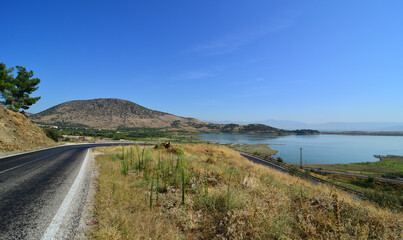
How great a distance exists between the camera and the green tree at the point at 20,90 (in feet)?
92.2

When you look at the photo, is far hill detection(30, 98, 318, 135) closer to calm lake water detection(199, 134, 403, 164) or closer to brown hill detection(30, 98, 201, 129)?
brown hill detection(30, 98, 201, 129)

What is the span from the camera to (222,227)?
4.01 m

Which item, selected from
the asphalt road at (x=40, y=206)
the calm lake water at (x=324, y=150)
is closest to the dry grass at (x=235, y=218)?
the asphalt road at (x=40, y=206)

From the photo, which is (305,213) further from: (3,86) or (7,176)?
(3,86)

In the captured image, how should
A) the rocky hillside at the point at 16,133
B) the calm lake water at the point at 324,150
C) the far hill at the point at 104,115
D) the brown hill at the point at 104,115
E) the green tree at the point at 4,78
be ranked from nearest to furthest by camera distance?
the rocky hillside at the point at 16,133 < the green tree at the point at 4,78 < the calm lake water at the point at 324,150 < the far hill at the point at 104,115 < the brown hill at the point at 104,115

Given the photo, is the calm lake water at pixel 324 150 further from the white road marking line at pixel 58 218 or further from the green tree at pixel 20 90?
the green tree at pixel 20 90

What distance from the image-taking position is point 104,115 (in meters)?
160

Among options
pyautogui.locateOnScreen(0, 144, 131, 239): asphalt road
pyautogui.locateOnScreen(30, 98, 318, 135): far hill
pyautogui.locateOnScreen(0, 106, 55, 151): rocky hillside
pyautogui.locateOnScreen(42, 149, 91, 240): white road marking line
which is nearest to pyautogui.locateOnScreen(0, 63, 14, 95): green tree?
pyautogui.locateOnScreen(0, 106, 55, 151): rocky hillside

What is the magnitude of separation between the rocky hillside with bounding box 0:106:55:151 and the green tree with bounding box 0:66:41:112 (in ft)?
21.9

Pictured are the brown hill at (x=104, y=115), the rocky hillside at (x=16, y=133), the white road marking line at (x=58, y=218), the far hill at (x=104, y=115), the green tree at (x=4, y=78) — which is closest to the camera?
the white road marking line at (x=58, y=218)

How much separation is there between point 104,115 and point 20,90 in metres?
141

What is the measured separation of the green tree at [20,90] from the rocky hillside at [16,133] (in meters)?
6.67

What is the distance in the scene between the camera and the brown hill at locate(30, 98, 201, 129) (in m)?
144

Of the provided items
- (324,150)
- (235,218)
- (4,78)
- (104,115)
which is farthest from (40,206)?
(104,115)
